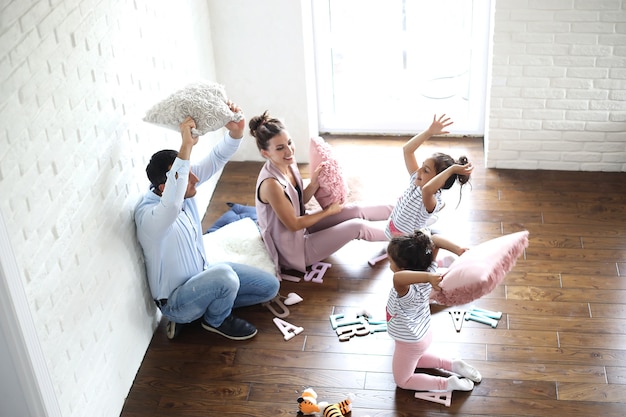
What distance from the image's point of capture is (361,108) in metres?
5.25

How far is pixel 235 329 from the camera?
11.6 ft

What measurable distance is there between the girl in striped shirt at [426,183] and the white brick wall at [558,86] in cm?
108

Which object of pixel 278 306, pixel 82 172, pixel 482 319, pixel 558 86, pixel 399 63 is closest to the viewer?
pixel 82 172

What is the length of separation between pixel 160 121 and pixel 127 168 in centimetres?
25

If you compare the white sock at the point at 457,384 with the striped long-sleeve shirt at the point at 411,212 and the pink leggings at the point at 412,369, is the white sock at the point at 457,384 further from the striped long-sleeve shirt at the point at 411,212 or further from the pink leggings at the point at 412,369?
the striped long-sleeve shirt at the point at 411,212

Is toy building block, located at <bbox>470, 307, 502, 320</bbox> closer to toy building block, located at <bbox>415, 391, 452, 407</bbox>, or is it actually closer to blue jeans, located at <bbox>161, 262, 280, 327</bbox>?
toy building block, located at <bbox>415, 391, 452, 407</bbox>

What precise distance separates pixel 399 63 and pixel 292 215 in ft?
5.99

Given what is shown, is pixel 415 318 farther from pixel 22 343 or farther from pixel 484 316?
pixel 22 343

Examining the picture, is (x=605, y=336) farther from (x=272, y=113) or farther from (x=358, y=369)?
(x=272, y=113)

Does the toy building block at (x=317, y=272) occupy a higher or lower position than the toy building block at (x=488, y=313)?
higher

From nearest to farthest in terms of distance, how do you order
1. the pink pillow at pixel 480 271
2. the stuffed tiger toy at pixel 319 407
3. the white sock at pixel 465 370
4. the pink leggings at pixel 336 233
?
the pink pillow at pixel 480 271 → the stuffed tiger toy at pixel 319 407 → the white sock at pixel 465 370 → the pink leggings at pixel 336 233

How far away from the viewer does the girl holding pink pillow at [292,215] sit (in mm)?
3717

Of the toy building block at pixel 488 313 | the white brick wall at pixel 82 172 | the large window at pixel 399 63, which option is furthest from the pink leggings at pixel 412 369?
the large window at pixel 399 63

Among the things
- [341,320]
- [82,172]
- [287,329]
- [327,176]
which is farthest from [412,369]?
[82,172]
